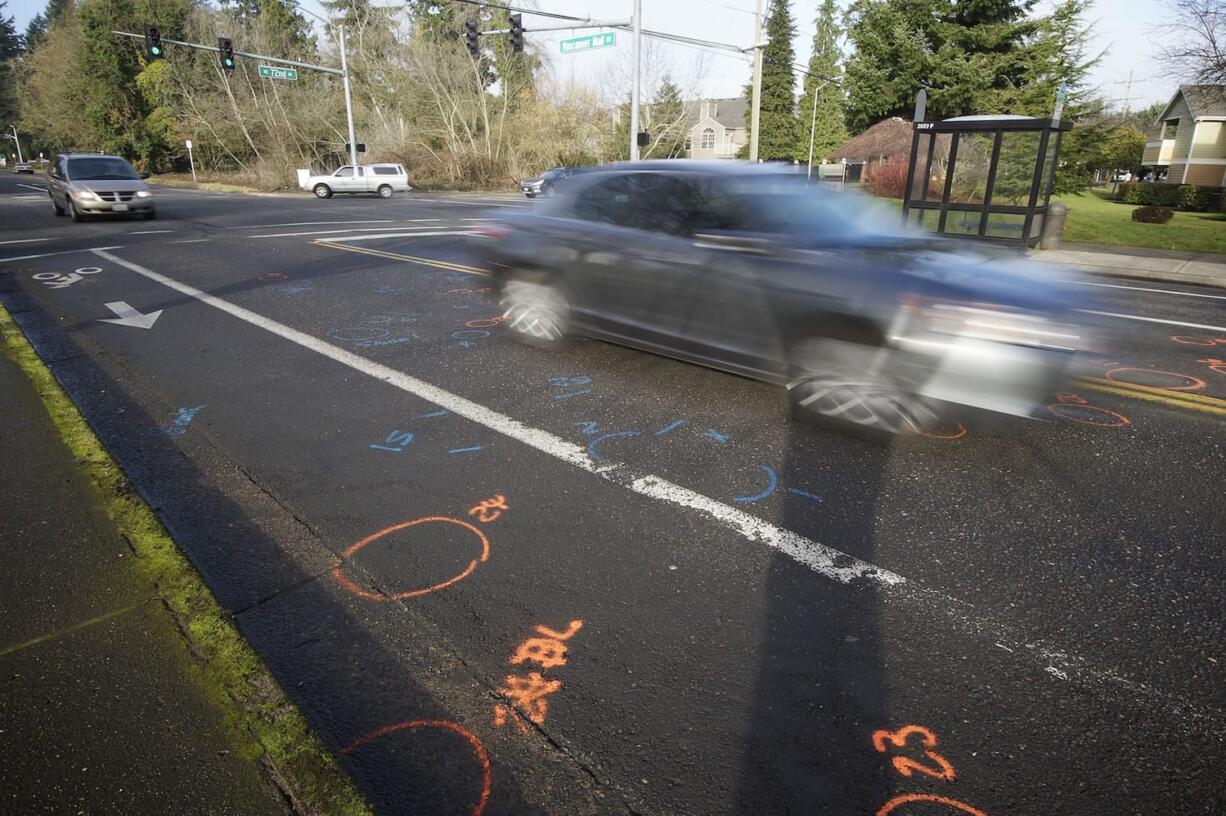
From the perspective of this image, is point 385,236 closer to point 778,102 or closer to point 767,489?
point 767,489

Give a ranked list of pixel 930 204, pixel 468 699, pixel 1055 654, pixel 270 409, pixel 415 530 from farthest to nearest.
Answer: pixel 930 204 → pixel 270 409 → pixel 415 530 → pixel 1055 654 → pixel 468 699

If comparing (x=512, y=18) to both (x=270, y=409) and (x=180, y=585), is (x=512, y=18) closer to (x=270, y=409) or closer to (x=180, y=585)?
(x=270, y=409)

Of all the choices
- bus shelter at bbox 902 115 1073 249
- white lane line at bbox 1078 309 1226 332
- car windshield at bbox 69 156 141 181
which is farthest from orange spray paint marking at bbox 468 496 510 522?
car windshield at bbox 69 156 141 181

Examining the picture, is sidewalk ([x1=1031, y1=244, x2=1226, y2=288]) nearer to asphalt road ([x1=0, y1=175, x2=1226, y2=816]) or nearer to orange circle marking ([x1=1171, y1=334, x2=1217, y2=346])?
orange circle marking ([x1=1171, y1=334, x2=1217, y2=346])

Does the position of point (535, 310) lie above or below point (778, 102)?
below

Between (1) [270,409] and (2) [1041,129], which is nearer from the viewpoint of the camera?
(1) [270,409]

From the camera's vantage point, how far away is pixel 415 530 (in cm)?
338

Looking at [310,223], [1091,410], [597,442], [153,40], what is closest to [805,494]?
[597,442]

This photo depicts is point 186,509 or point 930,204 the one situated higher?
point 930,204

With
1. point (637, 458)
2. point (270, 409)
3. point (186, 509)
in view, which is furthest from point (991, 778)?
point (270, 409)

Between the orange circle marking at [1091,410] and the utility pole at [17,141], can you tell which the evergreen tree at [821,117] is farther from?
the utility pole at [17,141]

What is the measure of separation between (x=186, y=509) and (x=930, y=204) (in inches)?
598

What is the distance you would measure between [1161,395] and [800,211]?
3.22m

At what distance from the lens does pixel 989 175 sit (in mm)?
13828
